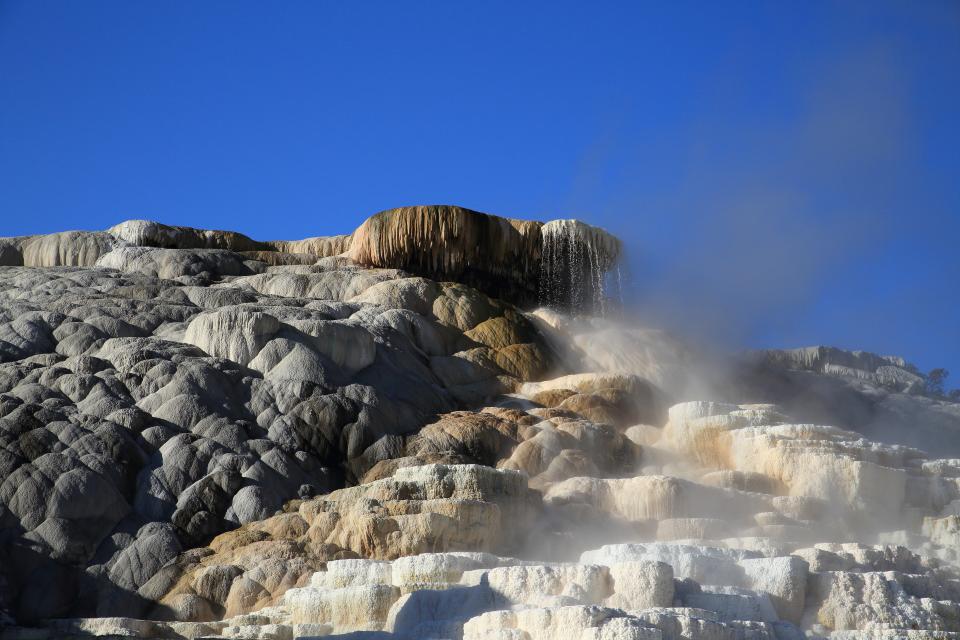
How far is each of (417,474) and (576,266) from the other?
48.4 ft

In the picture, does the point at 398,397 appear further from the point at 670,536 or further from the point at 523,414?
the point at 670,536

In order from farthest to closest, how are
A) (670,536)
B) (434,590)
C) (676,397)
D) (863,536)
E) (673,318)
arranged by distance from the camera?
(673,318) → (676,397) → (863,536) → (670,536) → (434,590)

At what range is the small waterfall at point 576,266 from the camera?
106 feet

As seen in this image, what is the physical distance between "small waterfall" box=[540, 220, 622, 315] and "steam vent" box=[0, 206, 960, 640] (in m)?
2.58

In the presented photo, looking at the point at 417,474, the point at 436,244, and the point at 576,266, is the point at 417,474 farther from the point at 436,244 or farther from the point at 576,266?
the point at 576,266

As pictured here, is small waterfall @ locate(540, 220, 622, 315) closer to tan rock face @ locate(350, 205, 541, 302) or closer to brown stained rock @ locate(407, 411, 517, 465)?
tan rock face @ locate(350, 205, 541, 302)

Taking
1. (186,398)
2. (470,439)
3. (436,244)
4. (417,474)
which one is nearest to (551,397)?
(470,439)

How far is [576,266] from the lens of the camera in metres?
32.4

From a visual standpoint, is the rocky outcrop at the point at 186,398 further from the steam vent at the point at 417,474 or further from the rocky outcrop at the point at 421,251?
the rocky outcrop at the point at 421,251

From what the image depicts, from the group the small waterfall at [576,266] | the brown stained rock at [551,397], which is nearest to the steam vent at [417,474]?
the brown stained rock at [551,397]

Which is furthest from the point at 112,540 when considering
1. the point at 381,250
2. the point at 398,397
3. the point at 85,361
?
the point at 381,250

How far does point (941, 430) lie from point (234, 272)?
660 inches

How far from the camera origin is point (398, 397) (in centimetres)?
2284

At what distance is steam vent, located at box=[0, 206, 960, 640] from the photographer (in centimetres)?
1441
